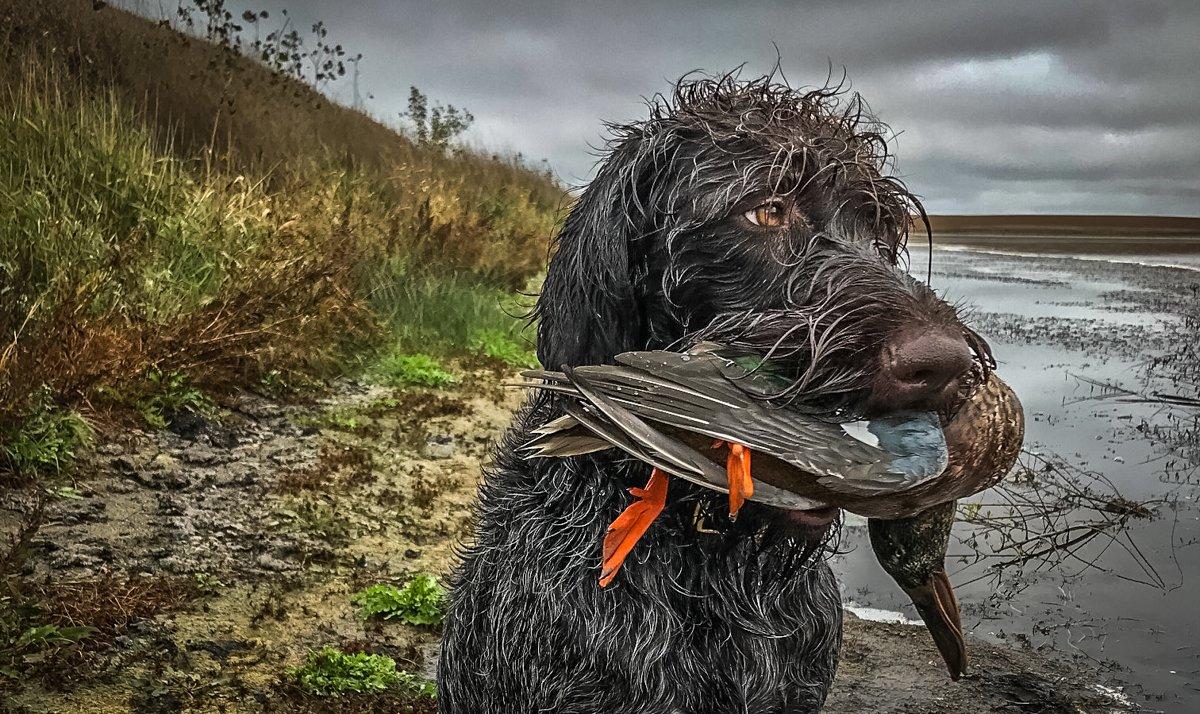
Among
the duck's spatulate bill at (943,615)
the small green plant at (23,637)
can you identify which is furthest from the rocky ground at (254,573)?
the duck's spatulate bill at (943,615)

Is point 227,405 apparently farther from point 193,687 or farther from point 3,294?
point 193,687

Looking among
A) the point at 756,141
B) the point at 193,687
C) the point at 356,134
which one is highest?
the point at 356,134

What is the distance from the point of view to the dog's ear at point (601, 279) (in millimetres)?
2902

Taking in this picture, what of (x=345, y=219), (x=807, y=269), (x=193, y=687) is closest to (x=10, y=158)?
(x=345, y=219)

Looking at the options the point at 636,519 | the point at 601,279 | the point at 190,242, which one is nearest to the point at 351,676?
the point at 636,519

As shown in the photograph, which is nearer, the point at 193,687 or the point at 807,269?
the point at 807,269

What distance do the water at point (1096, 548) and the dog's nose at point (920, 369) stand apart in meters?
0.46

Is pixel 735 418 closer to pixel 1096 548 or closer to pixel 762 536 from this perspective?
pixel 762 536

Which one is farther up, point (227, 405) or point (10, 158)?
point (10, 158)

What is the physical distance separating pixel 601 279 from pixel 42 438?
3620mm

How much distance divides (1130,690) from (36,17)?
9.36 meters

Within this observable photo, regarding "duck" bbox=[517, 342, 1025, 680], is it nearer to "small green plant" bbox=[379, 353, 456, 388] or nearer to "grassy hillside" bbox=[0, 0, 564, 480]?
"grassy hillside" bbox=[0, 0, 564, 480]

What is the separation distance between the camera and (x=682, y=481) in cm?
287

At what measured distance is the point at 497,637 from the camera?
3125mm
